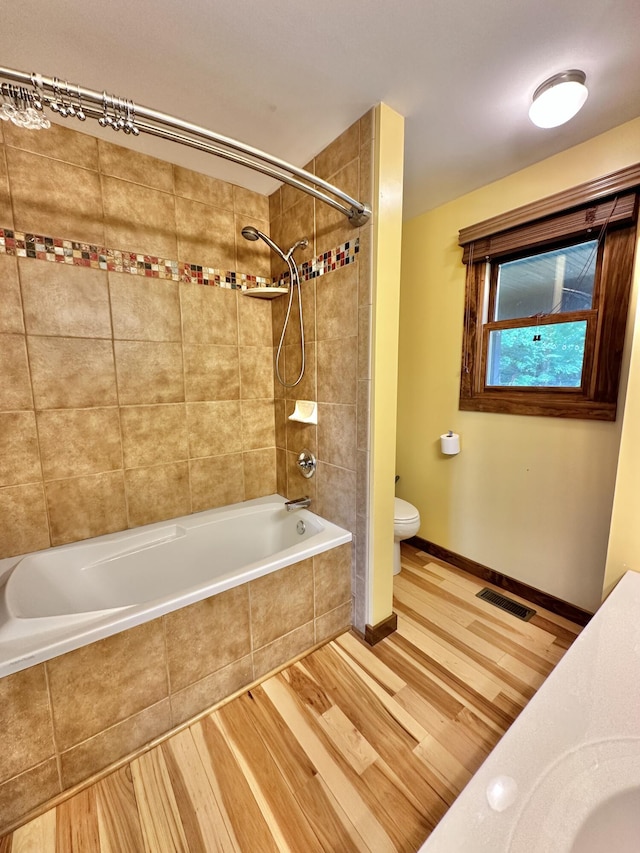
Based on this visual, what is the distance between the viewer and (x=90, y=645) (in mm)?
1082

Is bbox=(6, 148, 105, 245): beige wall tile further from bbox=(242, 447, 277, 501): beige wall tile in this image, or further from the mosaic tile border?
bbox=(242, 447, 277, 501): beige wall tile

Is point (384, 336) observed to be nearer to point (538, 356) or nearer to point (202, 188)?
point (538, 356)

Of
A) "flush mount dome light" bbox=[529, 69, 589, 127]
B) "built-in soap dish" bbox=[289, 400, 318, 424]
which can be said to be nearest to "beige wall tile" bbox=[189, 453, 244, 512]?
"built-in soap dish" bbox=[289, 400, 318, 424]

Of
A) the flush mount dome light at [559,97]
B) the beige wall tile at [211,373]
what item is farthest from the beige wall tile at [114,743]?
the flush mount dome light at [559,97]

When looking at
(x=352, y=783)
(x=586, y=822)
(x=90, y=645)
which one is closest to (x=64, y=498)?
(x=90, y=645)

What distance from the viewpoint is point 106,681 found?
3.68 feet

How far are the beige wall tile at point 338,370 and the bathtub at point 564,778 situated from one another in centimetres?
124

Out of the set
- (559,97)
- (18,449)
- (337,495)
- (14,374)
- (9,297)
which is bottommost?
(337,495)

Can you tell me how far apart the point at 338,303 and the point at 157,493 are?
4.64 ft

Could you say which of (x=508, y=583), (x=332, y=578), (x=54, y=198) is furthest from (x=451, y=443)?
(x=54, y=198)

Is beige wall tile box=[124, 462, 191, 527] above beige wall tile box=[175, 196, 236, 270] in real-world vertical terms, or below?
below

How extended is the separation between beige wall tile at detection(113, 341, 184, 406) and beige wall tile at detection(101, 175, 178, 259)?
477 millimetres

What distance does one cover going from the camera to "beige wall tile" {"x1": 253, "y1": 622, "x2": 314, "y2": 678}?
1.48m

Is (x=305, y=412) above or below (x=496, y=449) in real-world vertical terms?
above
